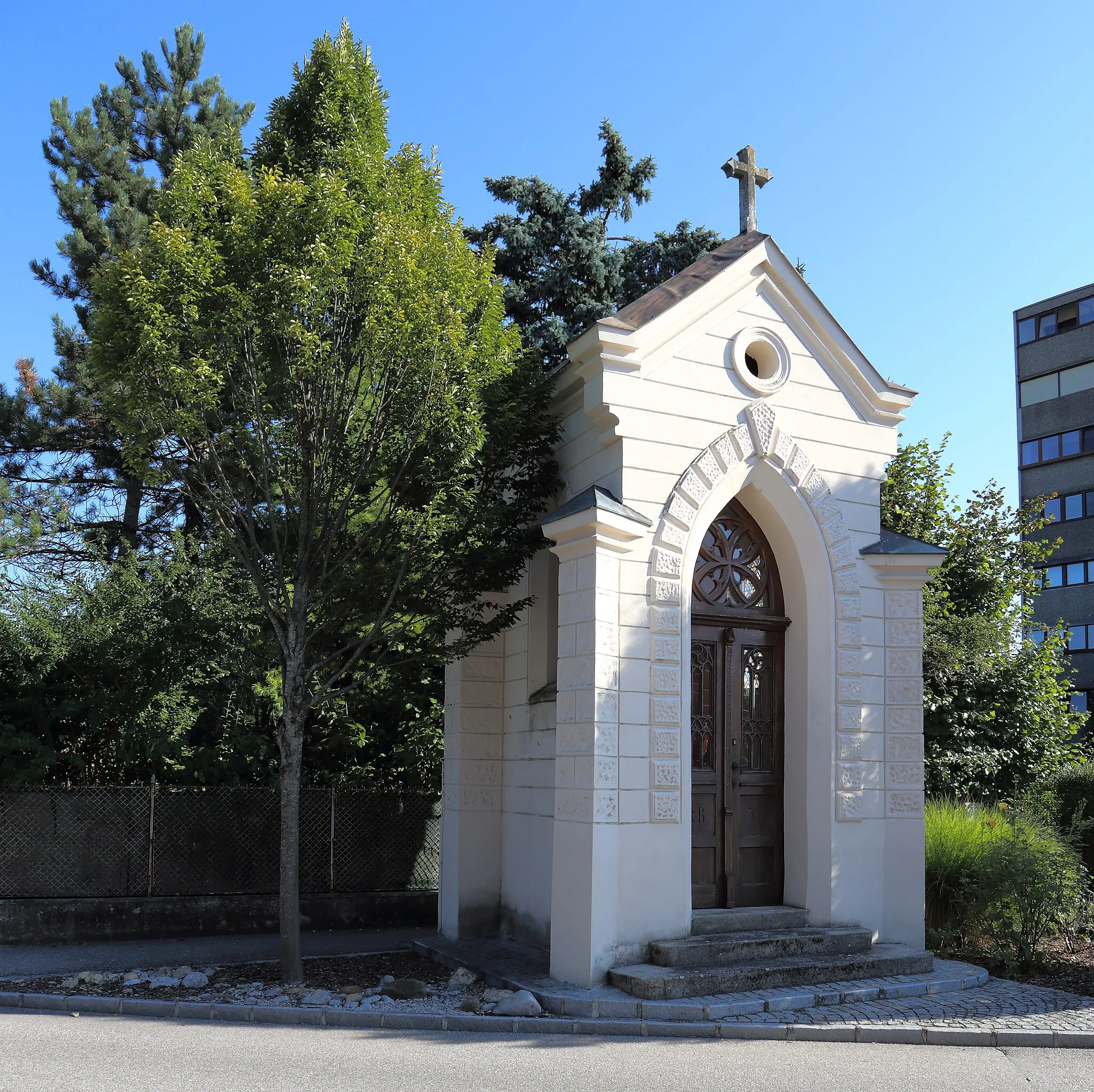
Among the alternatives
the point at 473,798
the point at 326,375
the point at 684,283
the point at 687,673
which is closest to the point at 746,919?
the point at 687,673

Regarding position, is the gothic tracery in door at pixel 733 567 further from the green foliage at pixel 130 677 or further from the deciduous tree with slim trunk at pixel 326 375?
the green foliage at pixel 130 677

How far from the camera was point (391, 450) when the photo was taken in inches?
389

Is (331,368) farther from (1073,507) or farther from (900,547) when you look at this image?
(1073,507)

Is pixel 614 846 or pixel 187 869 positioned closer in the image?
pixel 614 846

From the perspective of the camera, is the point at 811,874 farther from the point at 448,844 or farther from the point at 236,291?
the point at 236,291

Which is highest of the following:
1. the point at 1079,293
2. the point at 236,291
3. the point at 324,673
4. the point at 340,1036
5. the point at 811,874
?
the point at 1079,293

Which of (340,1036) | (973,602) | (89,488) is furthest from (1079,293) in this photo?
(340,1036)

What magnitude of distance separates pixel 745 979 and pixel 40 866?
793cm

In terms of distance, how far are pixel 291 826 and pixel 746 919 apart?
4.32m

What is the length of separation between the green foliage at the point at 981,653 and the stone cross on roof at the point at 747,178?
579 centimetres

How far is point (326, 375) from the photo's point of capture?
9508 millimetres

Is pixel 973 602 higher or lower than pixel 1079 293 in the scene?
lower

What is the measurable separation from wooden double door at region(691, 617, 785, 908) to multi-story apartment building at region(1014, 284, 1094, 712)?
3246cm

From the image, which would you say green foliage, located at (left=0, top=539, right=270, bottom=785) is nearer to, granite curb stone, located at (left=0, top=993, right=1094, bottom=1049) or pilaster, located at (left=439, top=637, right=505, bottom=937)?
pilaster, located at (left=439, top=637, right=505, bottom=937)
